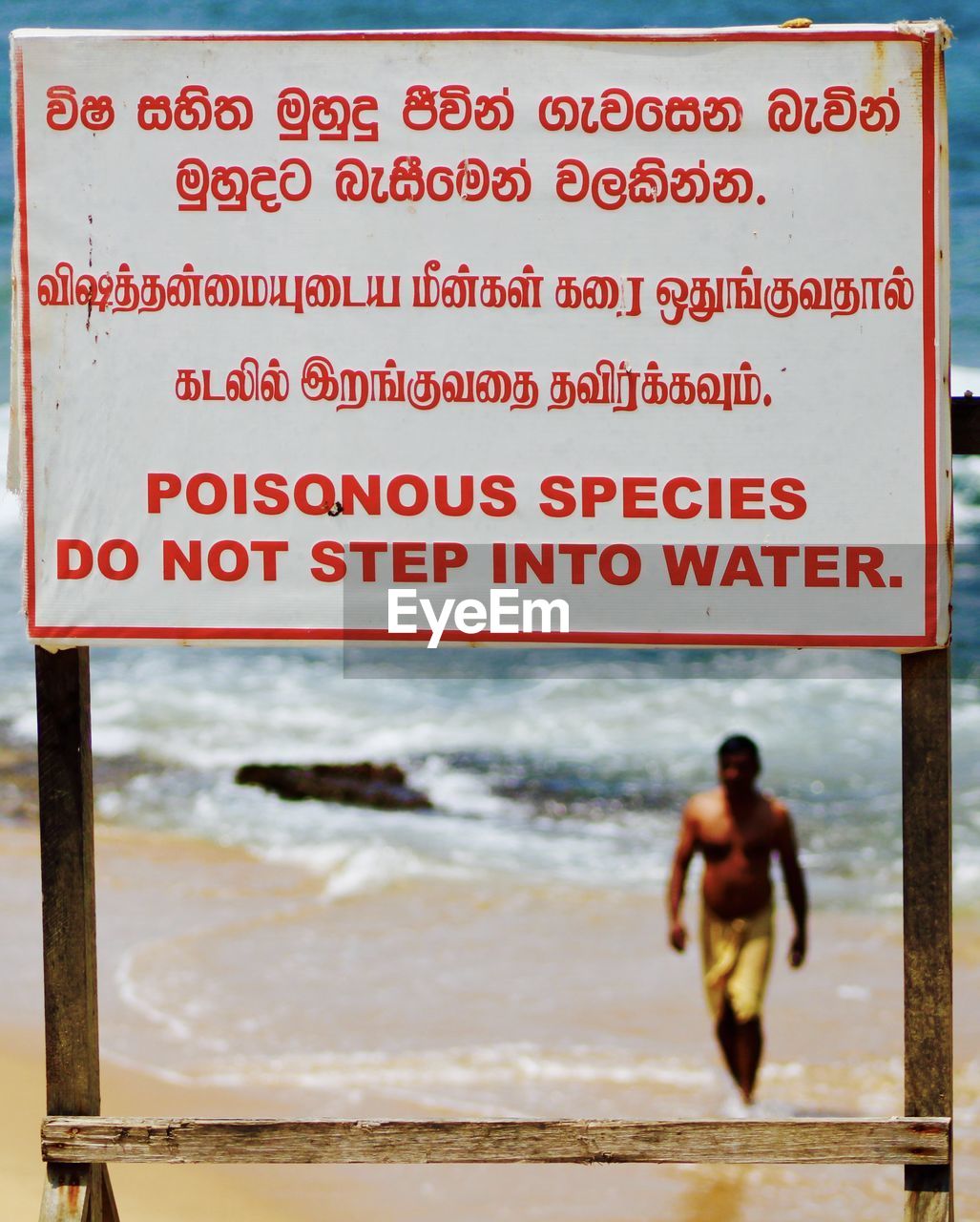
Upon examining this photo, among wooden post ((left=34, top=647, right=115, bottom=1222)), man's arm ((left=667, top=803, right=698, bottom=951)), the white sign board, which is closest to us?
the white sign board

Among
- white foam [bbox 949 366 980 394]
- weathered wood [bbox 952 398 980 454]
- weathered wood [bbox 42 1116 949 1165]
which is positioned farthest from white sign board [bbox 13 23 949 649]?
white foam [bbox 949 366 980 394]

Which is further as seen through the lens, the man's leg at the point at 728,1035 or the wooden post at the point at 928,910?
the man's leg at the point at 728,1035

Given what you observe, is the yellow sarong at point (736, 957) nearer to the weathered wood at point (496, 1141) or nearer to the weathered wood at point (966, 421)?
the weathered wood at point (496, 1141)

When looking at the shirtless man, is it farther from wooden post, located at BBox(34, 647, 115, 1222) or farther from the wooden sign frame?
wooden post, located at BBox(34, 647, 115, 1222)

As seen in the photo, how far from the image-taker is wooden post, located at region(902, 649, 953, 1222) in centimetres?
268

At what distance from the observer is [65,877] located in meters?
2.78

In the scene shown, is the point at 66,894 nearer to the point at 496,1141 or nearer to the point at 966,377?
the point at 496,1141

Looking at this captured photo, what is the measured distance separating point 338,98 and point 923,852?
1.76 m

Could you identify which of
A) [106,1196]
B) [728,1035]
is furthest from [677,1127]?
[728,1035]

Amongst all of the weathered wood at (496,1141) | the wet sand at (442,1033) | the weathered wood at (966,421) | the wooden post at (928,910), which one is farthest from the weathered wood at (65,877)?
the wet sand at (442,1033)

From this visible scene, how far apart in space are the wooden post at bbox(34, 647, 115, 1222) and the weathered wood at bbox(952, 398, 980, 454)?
1.71 m

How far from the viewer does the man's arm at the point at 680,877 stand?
214 inches

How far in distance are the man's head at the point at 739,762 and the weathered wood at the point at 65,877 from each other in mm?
3115

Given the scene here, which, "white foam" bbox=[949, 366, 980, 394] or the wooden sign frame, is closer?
the wooden sign frame
